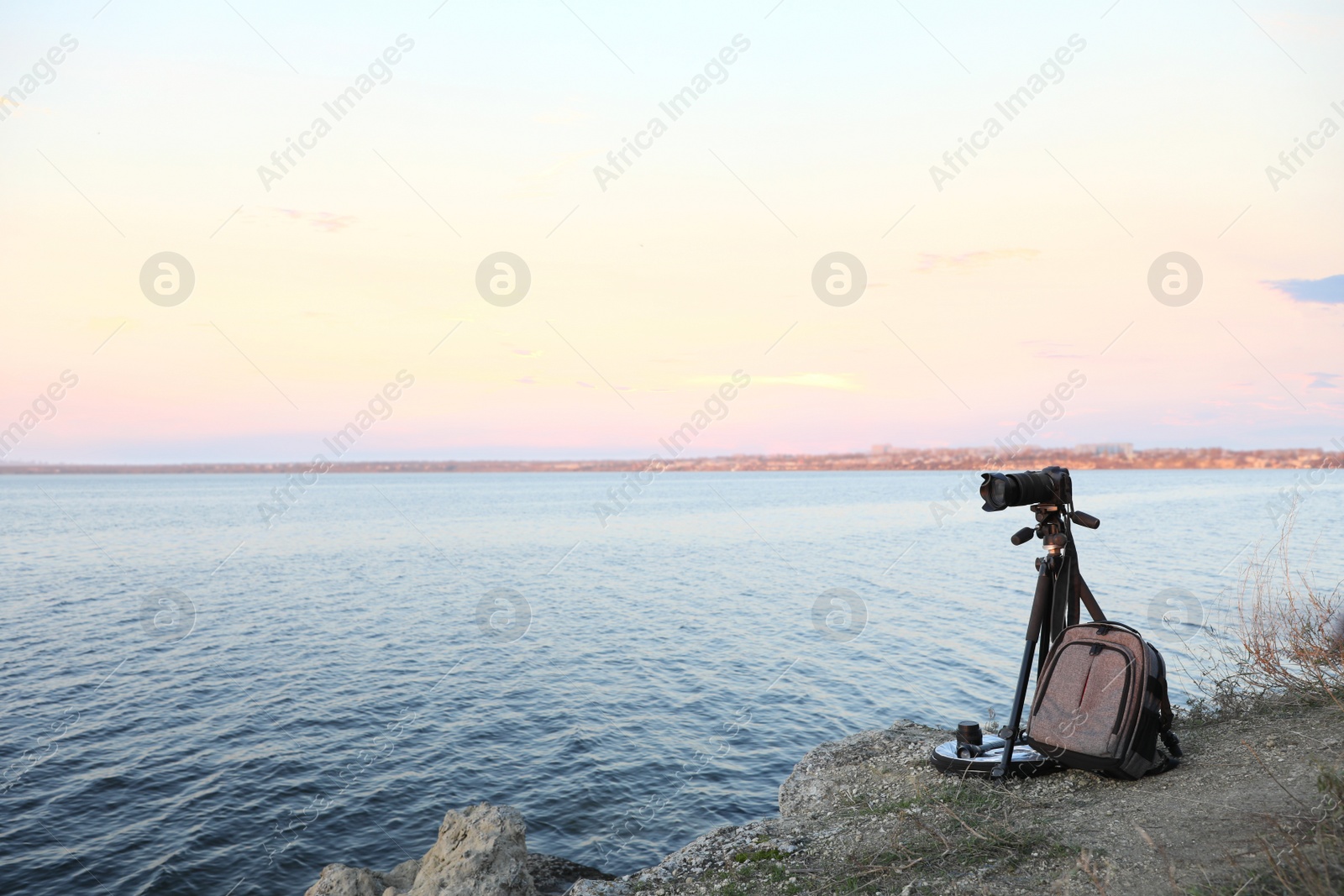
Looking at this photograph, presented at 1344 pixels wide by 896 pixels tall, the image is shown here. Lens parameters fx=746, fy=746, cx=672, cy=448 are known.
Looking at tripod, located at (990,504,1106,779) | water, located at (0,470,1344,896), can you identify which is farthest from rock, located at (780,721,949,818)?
water, located at (0,470,1344,896)

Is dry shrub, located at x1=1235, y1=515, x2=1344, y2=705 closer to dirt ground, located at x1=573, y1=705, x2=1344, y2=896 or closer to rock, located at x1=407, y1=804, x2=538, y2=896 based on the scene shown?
dirt ground, located at x1=573, y1=705, x2=1344, y2=896

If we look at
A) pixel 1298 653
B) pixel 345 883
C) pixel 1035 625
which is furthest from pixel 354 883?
pixel 1298 653

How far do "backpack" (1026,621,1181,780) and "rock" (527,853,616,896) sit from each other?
231 inches

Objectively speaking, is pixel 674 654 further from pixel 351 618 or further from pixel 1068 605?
pixel 1068 605

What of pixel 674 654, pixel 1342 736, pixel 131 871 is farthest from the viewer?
pixel 674 654

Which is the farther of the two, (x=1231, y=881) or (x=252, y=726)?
(x=252, y=726)

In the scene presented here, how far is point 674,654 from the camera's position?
22.8m

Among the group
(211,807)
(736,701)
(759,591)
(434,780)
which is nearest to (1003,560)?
(759,591)

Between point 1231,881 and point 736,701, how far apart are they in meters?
13.8

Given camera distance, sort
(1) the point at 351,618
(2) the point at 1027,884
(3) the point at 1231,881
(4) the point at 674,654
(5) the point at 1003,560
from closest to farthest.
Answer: (3) the point at 1231,881 < (2) the point at 1027,884 < (4) the point at 674,654 < (1) the point at 351,618 < (5) the point at 1003,560

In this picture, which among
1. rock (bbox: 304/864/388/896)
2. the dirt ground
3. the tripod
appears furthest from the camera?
rock (bbox: 304/864/388/896)

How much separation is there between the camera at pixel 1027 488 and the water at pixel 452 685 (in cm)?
710

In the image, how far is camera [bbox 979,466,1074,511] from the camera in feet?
21.3

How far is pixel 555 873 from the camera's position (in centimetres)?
971
